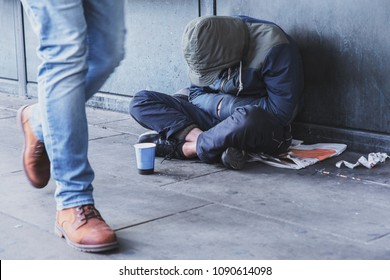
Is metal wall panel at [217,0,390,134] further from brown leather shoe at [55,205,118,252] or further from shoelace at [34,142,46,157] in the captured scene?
brown leather shoe at [55,205,118,252]

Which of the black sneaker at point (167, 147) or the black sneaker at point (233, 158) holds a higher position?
the black sneaker at point (233, 158)

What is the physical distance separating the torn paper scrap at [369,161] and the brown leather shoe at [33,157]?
62.5 inches

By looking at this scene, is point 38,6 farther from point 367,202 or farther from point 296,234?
point 367,202

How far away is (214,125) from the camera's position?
173 inches

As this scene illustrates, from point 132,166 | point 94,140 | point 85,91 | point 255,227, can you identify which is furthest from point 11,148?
point 255,227

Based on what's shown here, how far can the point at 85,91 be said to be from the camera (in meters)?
2.94

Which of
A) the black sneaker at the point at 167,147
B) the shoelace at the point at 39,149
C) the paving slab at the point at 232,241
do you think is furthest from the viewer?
the black sneaker at the point at 167,147

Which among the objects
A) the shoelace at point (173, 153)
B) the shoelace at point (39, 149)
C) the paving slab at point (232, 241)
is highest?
the shoelace at point (39, 149)

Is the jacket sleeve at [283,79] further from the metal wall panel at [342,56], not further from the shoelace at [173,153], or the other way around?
the shoelace at [173,153]

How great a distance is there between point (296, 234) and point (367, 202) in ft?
1.89

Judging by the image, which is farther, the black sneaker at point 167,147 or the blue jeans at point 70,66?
the black sneaker at point 167,147

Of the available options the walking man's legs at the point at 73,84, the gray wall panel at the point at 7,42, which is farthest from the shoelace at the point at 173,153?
the gray wall panel at the point at 7,42

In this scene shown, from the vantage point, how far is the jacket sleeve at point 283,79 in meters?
4.06

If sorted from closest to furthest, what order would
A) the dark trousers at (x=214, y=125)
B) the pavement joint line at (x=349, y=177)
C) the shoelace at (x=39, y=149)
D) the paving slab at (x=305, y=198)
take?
the paving slab at (x=305, y=198), the shoelace at (x=39, y=149), the pavement joint line at (x=349, y=177), the dark trousers at (x=214, y=125)
